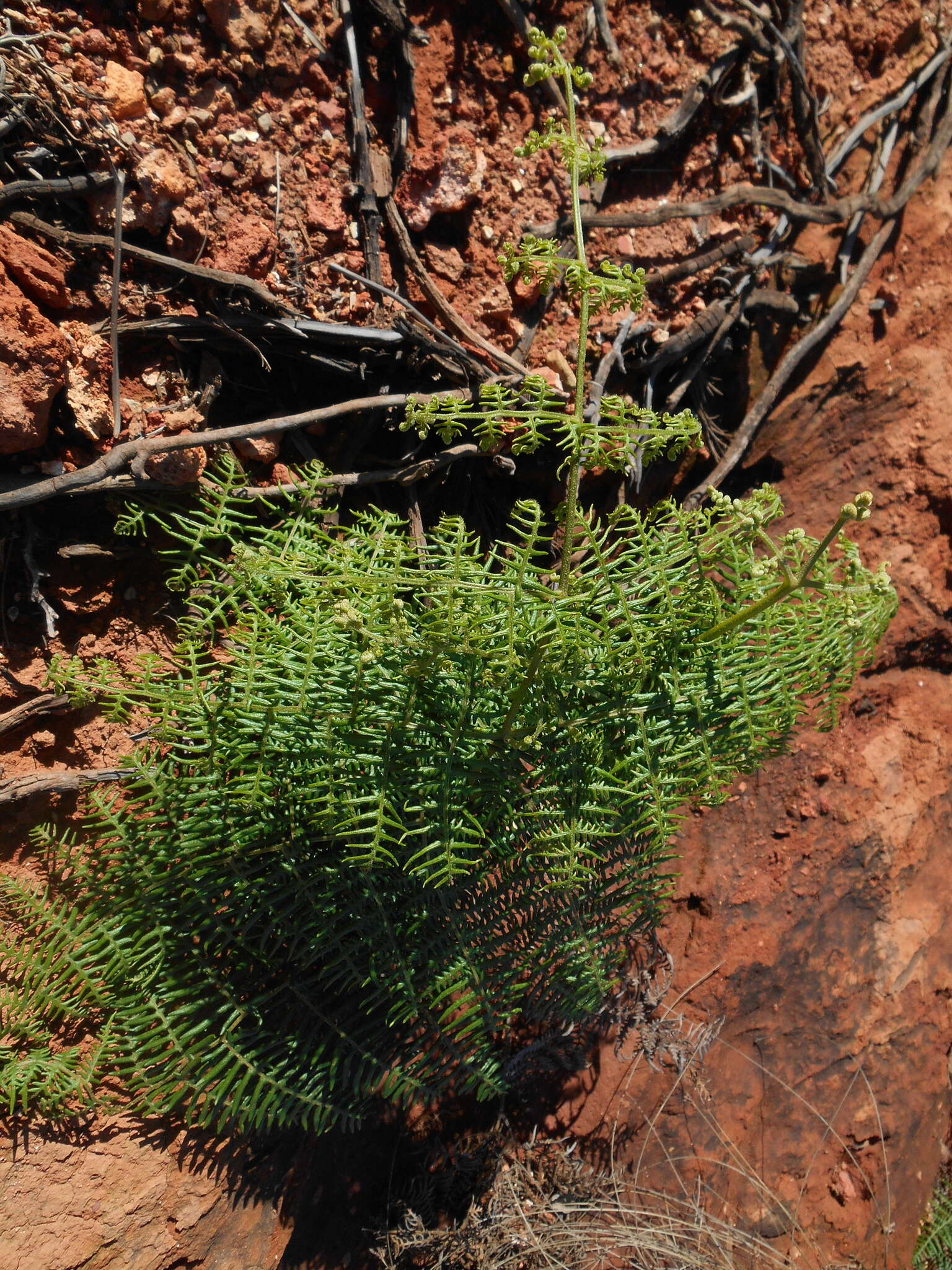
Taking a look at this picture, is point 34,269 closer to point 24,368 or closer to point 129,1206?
point 24,368

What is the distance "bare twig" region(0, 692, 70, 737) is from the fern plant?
7 cm

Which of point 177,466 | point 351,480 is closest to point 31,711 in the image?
point 177,466

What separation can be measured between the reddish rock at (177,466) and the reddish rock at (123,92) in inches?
26.5

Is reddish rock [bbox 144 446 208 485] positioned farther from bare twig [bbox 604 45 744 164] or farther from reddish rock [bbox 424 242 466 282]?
bare twig [bbox 604 45 744 164]

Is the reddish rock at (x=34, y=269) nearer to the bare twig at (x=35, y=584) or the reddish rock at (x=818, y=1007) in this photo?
the bare twig at (x=35, y=584)

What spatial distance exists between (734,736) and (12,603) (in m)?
1.49

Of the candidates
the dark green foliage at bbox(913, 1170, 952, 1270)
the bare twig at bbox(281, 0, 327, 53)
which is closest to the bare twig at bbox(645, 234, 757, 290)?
the bare twig at bbox(281, 0, 327, 53)

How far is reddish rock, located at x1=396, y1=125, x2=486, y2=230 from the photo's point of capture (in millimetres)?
2191

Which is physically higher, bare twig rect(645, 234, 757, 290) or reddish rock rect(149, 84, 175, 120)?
bare twig rect(645, 234, 757, 290)

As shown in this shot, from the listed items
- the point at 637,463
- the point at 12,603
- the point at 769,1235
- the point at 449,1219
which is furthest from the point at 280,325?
the point at 769,1235

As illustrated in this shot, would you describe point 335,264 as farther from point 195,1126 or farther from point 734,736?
point 195,1126

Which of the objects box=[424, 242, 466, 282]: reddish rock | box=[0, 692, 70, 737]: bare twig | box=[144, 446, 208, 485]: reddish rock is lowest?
box=[0, 692, 70, 737]: bare twig

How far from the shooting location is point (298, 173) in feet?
6.81

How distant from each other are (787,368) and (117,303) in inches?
77.4
